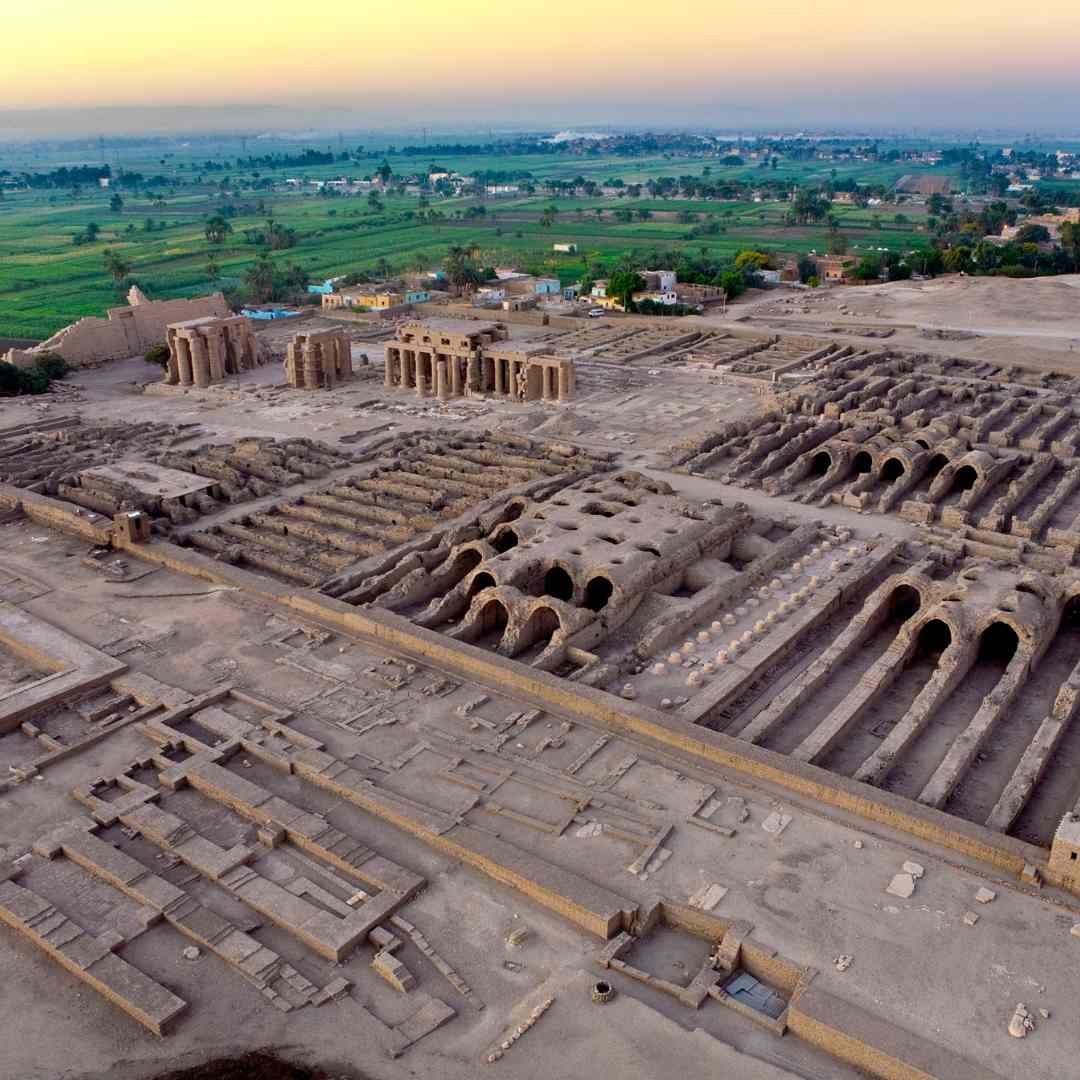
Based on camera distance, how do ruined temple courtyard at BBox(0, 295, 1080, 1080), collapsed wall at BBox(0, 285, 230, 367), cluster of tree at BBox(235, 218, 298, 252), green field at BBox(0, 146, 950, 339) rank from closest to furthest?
ruined temple courtyard at BBox(0, 295, 1080, 1080) < collapsed wall at BBox(0, 285, 230, 367) < green field at BBox(0, 146, 950, 339) < cluster of tree at BBox(235, 218, 298, 252)

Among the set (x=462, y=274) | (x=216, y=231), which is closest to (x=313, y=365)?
(x=462, y=274)

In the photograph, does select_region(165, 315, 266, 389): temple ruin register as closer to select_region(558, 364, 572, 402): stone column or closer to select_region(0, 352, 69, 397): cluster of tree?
select_region(0, 352, 69, 397): cluster of tree

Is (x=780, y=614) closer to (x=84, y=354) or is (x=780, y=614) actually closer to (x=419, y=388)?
(x=419, y=388)

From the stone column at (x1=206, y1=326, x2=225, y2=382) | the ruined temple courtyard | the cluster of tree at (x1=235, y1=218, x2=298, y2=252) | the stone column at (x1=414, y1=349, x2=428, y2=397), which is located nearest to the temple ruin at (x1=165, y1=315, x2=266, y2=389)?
the stone column at (x1=206, y1=326, x2=225, y2=382)

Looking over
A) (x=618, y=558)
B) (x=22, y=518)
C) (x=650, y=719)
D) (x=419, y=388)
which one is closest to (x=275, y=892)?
(x=650, y=719)

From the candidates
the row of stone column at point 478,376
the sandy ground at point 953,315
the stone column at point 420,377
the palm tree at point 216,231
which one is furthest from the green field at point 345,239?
the stone column at point 420,377

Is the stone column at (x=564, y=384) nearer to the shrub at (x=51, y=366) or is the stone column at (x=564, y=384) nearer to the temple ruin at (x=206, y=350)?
the temple ruin at (x=206, y=350)

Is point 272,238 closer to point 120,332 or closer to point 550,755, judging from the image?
point 120,332
